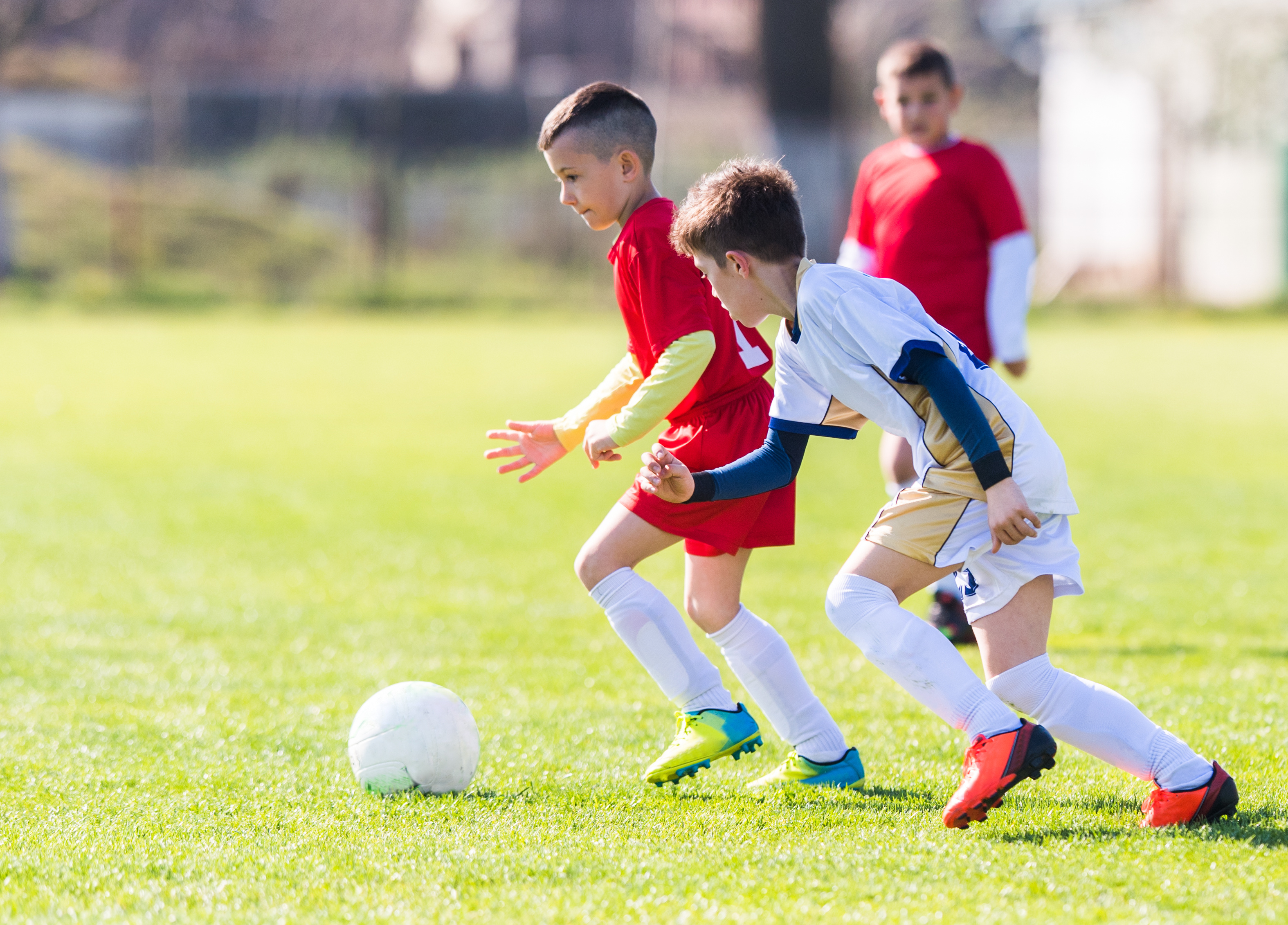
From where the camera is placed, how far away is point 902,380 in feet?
10.1

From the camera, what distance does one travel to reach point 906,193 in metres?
5.54

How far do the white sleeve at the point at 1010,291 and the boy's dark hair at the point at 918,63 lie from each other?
638mm

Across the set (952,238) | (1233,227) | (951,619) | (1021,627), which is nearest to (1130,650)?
(951,619)

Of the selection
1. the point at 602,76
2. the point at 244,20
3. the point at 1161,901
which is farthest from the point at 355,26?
the point at 1161,901

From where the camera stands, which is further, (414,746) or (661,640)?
(661,640)

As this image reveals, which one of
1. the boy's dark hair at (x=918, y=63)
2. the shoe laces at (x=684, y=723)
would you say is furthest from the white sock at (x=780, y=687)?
the boy's dark hair at (x=918, y=63)

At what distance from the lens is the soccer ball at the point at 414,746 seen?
3.60m

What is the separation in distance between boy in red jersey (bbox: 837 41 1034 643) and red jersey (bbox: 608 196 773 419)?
6.29ft

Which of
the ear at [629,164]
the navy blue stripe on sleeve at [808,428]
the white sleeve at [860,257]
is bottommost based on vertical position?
the navy blue stripe on sleeve at [808,428]

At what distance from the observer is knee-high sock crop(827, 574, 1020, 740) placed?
10.3 feet

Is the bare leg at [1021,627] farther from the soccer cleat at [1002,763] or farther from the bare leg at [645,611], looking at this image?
the bare leg at [645,611]

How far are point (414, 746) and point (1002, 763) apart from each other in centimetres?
142

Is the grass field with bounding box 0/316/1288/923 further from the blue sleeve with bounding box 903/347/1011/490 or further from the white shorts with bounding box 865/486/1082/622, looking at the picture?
the blue sleeve with bounding box 903/347/1011/490

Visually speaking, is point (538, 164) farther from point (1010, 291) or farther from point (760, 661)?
point (760, 661)
